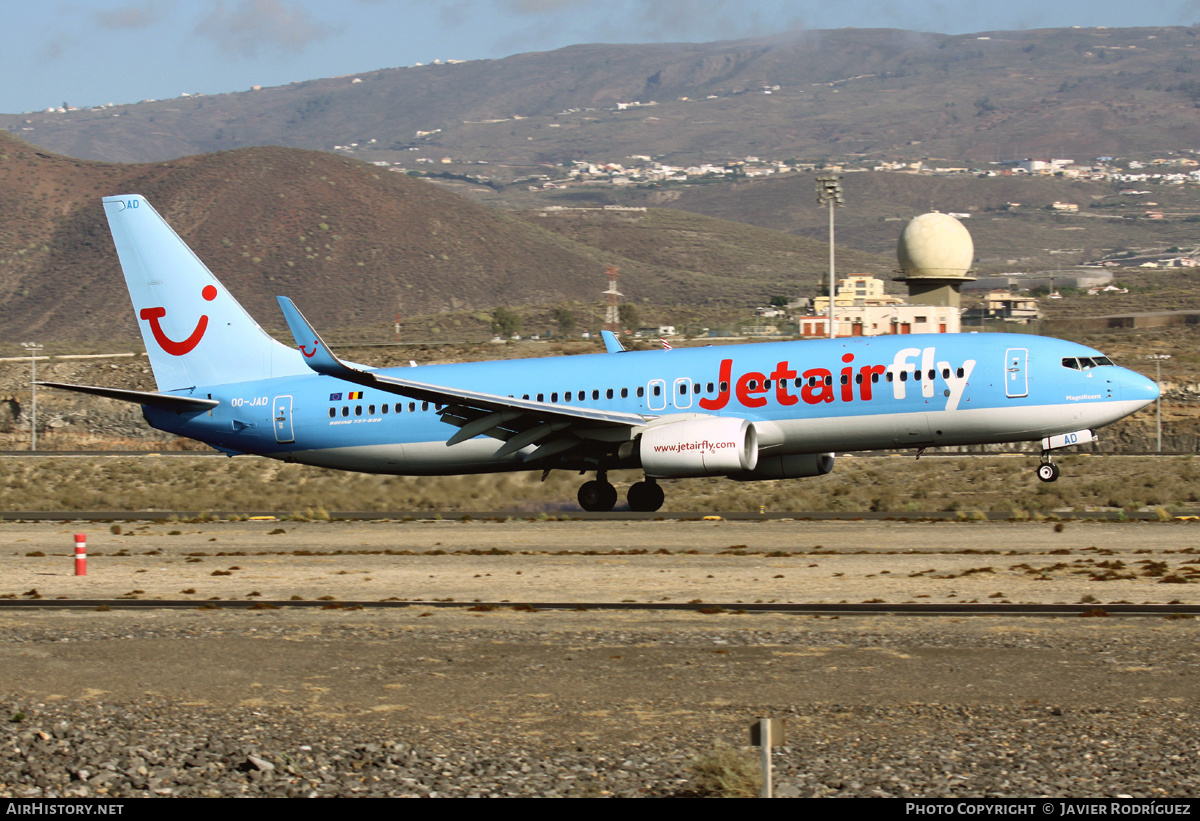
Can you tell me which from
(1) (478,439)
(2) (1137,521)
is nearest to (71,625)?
(1) (478,439)

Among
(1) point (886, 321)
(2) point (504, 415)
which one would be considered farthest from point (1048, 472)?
(1) point (886, 321)

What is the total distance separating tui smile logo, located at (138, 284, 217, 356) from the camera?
35.2 meters

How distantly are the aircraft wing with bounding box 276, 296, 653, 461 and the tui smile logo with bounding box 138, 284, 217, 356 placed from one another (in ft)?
19.5

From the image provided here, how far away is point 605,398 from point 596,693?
20.0 meters

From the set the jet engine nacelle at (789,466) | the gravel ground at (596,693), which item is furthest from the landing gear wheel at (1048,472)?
the gravel ground at (596,693)

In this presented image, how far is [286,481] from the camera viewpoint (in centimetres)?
4269

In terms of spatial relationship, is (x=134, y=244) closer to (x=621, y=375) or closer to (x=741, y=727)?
(x=621, y=375)

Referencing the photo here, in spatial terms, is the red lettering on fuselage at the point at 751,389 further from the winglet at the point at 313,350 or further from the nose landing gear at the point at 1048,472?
the winglet at the point at 313,350

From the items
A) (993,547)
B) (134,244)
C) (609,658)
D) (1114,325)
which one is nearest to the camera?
(609,658)

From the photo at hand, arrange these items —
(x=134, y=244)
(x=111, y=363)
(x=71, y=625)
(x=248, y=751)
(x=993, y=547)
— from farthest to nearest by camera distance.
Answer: (x=111, y=363), (x=134, y=244), (x=993, y=547), (x=71, y=625), (x=248, y=751)

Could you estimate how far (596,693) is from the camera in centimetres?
1248

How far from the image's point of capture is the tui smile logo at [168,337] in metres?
35.2

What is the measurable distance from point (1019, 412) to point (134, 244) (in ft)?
75.1

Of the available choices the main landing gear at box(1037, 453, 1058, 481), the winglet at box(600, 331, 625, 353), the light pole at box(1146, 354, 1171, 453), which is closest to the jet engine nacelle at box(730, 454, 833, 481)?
the main landing gear at box(1037, 453, 1058, 481)
